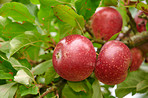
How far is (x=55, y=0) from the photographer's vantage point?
727 mm

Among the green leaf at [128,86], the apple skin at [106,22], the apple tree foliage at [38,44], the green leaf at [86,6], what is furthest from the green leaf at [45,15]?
the green leaf at [128,86]

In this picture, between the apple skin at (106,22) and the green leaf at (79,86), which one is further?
the apple skin at (106,22)

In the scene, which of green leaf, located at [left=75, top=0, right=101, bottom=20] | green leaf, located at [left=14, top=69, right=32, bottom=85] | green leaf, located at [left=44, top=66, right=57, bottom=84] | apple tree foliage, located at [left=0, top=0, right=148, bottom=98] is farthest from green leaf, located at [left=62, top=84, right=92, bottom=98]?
green leaf, located at [left=75, top=0, right=101, bottom=20]

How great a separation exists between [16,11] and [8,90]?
0.34 meters

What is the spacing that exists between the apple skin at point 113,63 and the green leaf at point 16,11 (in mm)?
389

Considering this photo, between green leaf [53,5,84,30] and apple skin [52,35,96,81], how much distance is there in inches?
3.6

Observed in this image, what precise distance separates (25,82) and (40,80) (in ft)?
0.90

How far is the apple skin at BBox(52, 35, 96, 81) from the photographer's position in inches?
26.4

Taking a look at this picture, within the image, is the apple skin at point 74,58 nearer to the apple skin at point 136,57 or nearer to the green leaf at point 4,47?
the green leaf at point 4,47

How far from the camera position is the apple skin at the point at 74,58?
671 millimetres

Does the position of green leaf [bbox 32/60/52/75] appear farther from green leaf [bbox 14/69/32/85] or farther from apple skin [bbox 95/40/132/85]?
apple skin [bbox 95/40/132/85]

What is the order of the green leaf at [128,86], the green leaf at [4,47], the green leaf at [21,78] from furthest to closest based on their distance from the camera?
the green leaf at [128,86], the green leaf at [4,47], the green leaf at [21,78]

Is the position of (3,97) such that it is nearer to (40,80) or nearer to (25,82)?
(25,82)

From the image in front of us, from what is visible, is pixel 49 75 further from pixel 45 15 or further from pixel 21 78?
pixel 45 15
